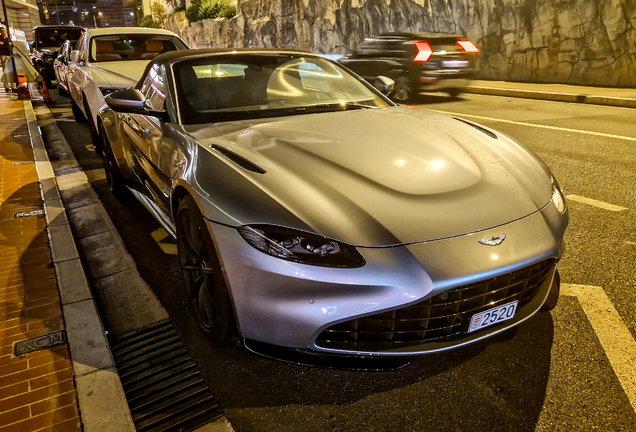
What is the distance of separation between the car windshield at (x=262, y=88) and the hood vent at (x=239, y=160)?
57 centimetres

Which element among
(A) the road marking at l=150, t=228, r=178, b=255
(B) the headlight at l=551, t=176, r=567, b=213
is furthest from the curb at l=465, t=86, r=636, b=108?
(A) the road marking at l=150, t=228, r=178, b=255

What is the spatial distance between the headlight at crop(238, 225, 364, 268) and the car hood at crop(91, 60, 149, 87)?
16.8 feet

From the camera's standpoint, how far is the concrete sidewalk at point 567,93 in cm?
1082

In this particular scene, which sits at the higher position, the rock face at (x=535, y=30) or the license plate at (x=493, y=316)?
the rock face at (x=535, y=30)

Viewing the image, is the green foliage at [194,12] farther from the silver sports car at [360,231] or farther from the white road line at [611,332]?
the white road line at [611,332]

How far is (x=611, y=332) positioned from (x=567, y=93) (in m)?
10.7

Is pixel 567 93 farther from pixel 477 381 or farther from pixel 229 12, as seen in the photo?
pixel 229 12

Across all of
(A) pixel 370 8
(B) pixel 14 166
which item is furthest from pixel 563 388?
(A) pixel 370 8

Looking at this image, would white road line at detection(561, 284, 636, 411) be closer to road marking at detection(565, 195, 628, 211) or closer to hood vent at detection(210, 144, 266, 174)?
road marking at detection(565, 195, 628, 211)

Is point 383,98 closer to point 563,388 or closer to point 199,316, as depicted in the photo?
point 199,316

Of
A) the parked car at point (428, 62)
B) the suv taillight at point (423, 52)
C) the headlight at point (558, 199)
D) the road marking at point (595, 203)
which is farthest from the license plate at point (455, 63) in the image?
the headlight at point (558, 199)

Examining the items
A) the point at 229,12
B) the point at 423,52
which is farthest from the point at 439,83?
the point at 229,12

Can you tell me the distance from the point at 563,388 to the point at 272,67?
2.76 m

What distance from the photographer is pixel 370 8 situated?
23.8m
